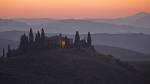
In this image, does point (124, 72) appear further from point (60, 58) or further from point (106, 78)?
point (60, 58)

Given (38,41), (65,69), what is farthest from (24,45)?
(65,69)

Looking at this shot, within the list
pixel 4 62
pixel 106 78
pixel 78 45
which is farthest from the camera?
pixel 78 45

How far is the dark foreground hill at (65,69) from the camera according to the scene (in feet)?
423

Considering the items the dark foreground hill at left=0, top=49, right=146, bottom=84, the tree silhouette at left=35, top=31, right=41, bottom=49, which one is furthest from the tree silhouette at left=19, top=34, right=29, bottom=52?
the dark foreground hill at left=0, top=49, right=146, bottom=84

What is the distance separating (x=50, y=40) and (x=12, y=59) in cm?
2549

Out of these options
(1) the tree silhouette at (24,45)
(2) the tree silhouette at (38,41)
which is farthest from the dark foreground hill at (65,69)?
(1) the tree silhouette at (24,45)

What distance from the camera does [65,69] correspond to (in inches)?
5640

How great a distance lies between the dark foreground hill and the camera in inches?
5079

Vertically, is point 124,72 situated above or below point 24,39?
below

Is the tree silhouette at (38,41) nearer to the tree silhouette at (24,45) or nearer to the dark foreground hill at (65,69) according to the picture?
the tree silhouette at (24,45)

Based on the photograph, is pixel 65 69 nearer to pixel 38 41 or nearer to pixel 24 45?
pixel 38 41

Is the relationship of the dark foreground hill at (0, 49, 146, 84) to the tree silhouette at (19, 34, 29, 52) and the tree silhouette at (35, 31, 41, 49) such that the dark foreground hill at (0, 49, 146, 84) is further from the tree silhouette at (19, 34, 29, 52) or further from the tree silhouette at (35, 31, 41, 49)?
the tree silhouette at (19, 34, 29, 52)

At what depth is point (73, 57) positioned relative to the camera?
15700 centimetres

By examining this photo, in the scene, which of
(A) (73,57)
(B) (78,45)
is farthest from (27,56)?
(B) (78,45)
